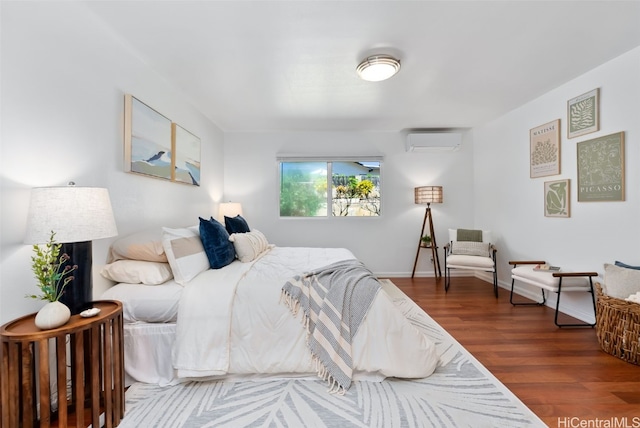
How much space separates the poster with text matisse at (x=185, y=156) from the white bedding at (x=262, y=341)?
68.4 inches

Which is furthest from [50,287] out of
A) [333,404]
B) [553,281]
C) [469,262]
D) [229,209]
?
[469,262]

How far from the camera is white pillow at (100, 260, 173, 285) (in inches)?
77.1

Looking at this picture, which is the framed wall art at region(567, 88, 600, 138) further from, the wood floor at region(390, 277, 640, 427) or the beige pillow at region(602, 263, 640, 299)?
the wood floor at region(390, 277, 640, 427)

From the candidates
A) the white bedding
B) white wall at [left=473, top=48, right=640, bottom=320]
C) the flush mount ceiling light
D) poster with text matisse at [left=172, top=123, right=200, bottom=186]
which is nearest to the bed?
the white bedding

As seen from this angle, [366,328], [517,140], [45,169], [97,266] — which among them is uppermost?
[517,140]

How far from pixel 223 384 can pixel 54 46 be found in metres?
2.39

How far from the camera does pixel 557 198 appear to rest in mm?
3186

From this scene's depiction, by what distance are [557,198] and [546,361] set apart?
1.97 meters

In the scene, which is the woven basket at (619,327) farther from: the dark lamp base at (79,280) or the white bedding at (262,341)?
the dark lamp base at (79,280)

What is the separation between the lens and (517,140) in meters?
3.83

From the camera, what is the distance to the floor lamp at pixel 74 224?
4.59 feet

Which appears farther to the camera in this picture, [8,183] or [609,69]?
[609,69]

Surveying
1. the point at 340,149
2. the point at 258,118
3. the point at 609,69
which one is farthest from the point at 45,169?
the point at 609,69

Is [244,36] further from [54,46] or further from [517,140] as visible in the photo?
[517,140]
